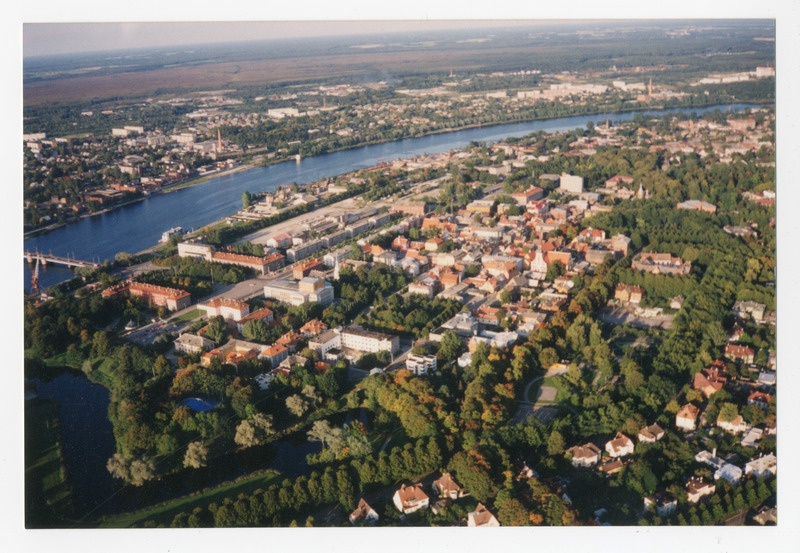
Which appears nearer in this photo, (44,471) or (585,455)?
(585,455)

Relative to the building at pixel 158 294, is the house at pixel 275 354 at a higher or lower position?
lower

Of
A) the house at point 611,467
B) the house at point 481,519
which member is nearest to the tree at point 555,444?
the house at point 611,467

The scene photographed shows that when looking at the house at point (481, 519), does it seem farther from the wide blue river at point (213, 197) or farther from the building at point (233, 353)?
the wide blue river at point (213, 197)

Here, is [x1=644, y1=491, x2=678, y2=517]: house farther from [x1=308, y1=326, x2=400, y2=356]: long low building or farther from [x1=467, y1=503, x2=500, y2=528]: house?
[x1=308, y1=326, x2=400, y2=356]: long low building

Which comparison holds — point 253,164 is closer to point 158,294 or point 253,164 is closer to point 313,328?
point 158,294

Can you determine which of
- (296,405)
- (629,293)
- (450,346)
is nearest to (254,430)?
(296,405)
